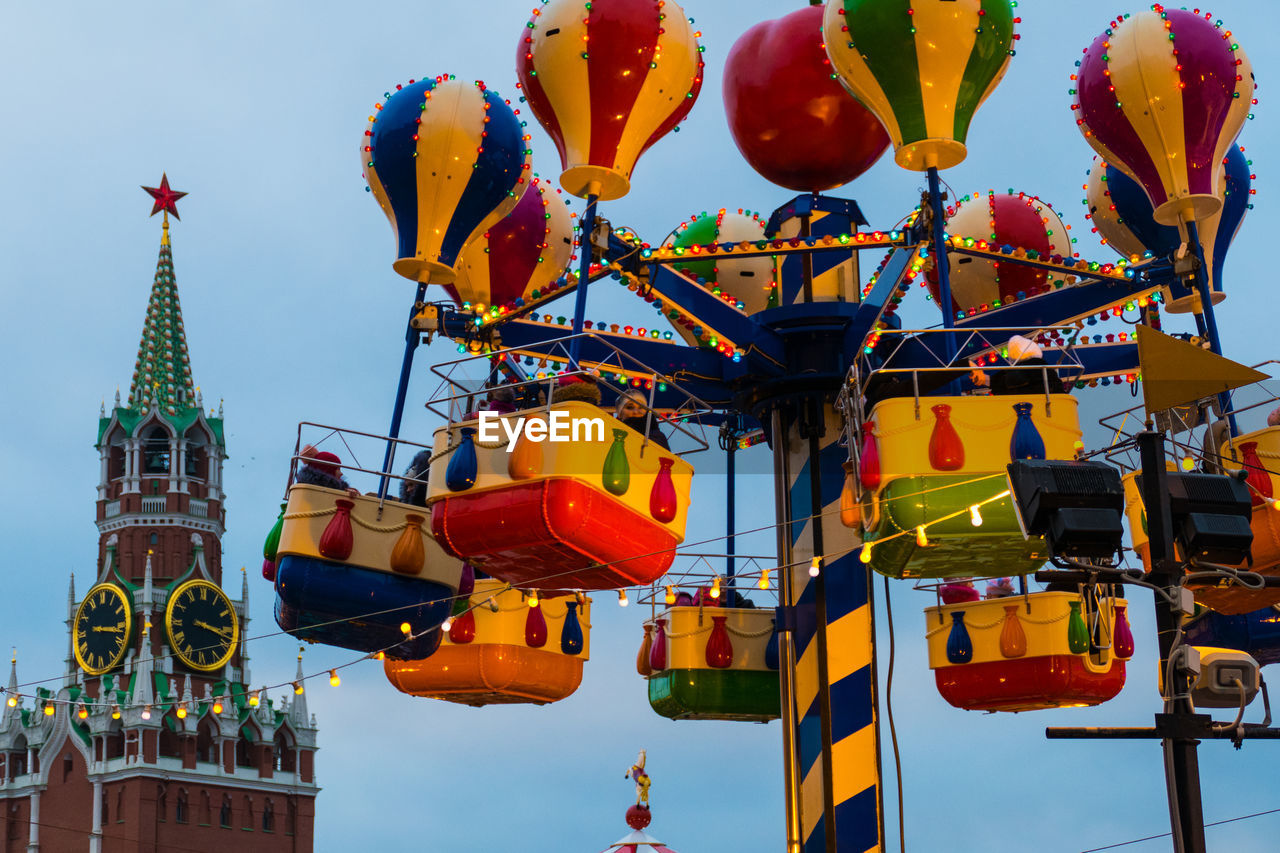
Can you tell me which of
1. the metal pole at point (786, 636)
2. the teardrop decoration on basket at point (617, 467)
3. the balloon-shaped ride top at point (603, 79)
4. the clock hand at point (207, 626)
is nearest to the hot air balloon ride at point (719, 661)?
the metal pole at point (786, 636)

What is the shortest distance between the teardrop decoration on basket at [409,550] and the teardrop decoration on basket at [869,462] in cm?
317

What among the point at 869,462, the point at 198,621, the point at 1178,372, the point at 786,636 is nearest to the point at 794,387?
Result: the point at 786,636

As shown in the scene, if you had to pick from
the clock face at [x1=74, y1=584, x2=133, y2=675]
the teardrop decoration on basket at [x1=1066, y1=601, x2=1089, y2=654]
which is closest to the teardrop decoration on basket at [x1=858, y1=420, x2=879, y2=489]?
the teardrop decoration on basket at [x1=1066, y1=601, x2=1089, y2=654]

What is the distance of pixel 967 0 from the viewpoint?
38.2 ft

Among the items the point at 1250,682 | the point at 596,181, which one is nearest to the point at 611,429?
the point at 596,181

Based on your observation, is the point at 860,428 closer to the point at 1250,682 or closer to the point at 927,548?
the point at 927,548

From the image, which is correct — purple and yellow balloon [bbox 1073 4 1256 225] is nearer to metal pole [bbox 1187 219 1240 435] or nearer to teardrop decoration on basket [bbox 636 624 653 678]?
metal pole [bbox 1187 219 1240 435]

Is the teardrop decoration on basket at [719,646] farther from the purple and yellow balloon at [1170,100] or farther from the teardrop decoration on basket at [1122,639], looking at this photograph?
the purple and yellow balloon at [1170,100]

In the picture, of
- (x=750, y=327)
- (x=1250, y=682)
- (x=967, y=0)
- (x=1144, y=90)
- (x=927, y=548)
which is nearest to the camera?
(x=1250, y=682)

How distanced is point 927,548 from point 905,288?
300 centimetres

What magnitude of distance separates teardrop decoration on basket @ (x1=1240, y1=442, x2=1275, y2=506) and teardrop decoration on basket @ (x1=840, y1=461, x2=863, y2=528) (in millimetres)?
2426

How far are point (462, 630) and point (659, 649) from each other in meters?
1.79

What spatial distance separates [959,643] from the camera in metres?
13.9

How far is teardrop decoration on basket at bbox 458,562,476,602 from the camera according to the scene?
12.6 m
